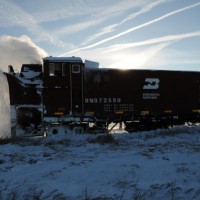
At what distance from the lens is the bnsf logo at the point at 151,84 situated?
64.8 feet

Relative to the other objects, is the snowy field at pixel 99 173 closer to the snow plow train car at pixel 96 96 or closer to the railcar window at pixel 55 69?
the snow plow train car at pixel 96 96

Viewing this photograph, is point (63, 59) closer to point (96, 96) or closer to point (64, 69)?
point (64, 69)

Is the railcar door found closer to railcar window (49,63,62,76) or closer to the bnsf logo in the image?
railcar window (49,63,62,76)

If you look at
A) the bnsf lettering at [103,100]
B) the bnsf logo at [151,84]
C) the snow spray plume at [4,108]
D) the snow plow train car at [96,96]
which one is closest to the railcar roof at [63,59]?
the snow plow train car at [96,96]

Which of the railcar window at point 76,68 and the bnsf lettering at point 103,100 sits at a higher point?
the railcar window at point 76,68

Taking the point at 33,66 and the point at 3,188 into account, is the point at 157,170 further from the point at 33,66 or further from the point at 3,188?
the point at 33,66

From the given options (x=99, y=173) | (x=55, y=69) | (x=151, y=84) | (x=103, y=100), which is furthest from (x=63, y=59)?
(x=99, y=173)

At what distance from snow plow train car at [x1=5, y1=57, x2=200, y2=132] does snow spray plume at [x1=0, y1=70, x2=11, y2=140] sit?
582mm

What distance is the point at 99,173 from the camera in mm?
7055

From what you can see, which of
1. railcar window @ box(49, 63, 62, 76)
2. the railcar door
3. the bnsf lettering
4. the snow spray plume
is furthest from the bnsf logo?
the snow spray plume

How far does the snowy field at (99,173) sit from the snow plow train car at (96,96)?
275 inches

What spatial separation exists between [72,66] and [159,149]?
29.1 ft

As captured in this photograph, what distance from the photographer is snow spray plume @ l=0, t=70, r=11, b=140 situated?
58.4 feet

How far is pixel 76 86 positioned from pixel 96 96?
128cm
